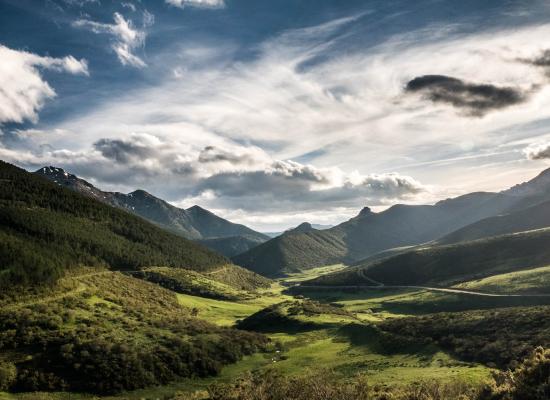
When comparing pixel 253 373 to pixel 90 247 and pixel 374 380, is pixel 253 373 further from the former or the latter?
pixel 90 247

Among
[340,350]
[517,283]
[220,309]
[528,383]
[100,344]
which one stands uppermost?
[100,344]

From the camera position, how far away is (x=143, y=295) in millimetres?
130750

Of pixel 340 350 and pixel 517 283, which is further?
pixel 517 283

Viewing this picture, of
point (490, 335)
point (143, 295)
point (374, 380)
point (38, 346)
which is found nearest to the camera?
point (374, 380)

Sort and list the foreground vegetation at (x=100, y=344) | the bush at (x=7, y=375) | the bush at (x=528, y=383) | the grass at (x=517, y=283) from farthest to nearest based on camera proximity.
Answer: the grass at (x=517, y=283)
the foreground vegetation at (x=100, y=344)
the bush at (x=7, y=375)
the bush at (x=528, y=383)

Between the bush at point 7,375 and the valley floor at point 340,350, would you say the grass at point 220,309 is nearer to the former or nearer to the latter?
the valley floor at point 340,350

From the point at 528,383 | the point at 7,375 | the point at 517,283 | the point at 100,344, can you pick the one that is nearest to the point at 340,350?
the point at 100,344

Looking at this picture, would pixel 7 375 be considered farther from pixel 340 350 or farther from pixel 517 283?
pixel 517 283

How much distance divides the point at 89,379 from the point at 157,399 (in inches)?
516

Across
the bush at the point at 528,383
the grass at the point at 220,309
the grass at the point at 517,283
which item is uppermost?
the bush at the point at 528,383

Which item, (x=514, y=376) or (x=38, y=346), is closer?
(x=514, y=376)

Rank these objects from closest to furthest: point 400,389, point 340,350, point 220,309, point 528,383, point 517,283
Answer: point 528,383
point 400,389
point 340,350
point 220,309
point 517,283

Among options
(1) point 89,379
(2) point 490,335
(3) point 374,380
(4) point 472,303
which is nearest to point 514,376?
(3) point 374,380

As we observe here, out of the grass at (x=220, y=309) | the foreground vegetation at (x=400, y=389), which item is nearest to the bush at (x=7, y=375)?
the foreground vegetation at (x=400, y=389)
